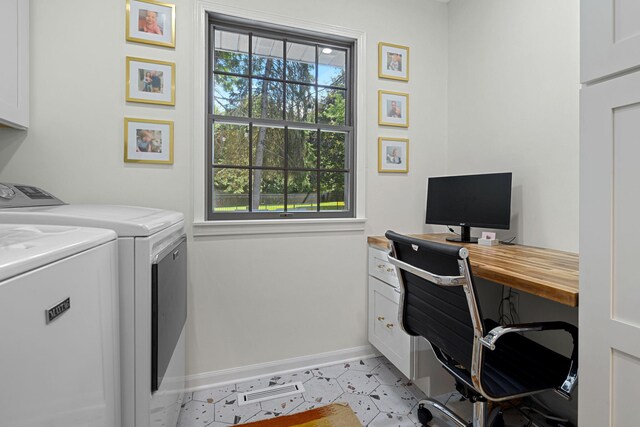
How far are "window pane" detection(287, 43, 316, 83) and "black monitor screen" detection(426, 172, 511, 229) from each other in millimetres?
1215

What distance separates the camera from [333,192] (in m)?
2.44

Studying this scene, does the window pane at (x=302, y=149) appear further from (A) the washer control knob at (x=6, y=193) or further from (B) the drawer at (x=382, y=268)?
(A) the washer control knob at (x=6, y=193)

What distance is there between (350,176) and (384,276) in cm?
80

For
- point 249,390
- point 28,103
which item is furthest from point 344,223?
point 28,103

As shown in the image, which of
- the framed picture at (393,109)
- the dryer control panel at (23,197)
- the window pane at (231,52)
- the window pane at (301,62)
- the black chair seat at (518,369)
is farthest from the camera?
the framed picture at (393,109)

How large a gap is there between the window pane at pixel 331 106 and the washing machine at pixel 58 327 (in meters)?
1.77

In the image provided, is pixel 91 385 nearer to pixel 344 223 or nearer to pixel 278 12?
pixel 344 223

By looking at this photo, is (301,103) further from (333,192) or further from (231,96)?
(333,192)

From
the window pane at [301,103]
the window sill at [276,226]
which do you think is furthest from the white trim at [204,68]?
the window pane at [301,103]

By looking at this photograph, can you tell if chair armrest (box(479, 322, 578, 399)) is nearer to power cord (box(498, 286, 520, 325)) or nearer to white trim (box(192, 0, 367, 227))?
power cord (box(498, 286, 520, 325))

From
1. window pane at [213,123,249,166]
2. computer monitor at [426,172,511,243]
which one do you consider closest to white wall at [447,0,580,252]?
computer monitor at [426,172,511,243]

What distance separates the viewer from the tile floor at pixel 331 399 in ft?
5.67

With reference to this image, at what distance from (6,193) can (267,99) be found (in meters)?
1.52

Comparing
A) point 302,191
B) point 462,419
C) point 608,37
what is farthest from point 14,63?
point 462,419
